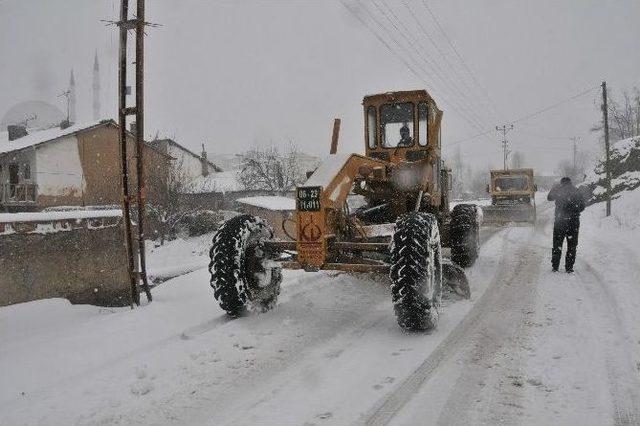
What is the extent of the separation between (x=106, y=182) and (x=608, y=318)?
34.7m

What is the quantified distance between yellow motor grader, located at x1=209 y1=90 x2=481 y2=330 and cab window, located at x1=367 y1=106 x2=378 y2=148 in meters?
0.02

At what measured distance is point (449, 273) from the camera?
21.5 feet

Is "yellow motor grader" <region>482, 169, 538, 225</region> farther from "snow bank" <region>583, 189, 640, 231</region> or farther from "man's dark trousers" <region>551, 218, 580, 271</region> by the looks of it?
"man's dark trousers" <region>551, 218, 580, 271</region>

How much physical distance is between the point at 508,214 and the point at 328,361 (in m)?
18.1

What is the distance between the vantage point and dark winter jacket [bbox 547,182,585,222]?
28.0 feet

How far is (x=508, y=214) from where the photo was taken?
810 inches

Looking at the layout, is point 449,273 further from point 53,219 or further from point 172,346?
point 53,219

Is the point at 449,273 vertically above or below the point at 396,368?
above

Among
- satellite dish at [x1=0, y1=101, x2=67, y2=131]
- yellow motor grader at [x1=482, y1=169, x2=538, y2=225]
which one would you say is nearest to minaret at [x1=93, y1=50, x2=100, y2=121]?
satellite dish at [x1=0, y1=101, x2=67, y2=131]

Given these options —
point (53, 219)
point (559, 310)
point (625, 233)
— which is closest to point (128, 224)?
point (53, 219)

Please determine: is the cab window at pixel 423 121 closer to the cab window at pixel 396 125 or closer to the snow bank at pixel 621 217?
the cab window at pixel 396 125

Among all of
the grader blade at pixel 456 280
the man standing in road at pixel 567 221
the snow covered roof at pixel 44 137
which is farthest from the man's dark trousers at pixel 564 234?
the snow covered roof at pixel 44 137

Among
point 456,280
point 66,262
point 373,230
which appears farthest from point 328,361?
point 66,262

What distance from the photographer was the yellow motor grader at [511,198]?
2038 centimetres
